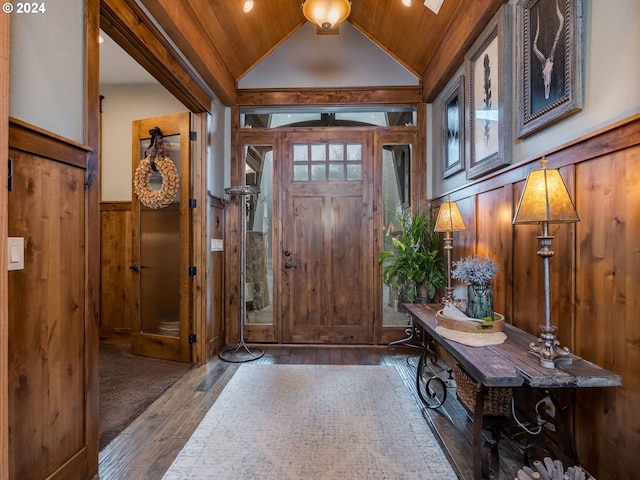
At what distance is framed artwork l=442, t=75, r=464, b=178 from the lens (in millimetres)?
2963

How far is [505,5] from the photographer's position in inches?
85.0

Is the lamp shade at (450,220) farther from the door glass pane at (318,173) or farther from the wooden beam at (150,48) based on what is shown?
the wooden beam at (150,48)

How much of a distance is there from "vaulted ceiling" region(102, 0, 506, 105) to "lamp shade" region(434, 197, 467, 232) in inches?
53.4

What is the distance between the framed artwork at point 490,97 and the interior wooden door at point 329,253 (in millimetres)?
1367

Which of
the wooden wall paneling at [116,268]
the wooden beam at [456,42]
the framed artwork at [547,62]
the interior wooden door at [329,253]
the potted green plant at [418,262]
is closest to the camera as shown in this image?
the framed artwork at [547,62]

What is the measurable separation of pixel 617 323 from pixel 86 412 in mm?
2519

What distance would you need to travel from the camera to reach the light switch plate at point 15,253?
1.28m

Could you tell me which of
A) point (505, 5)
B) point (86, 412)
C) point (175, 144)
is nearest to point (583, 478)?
point (86, 412)

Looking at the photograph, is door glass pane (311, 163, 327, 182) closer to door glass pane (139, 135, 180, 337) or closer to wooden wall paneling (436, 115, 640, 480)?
door glass pane (139, 135, 180, 337)

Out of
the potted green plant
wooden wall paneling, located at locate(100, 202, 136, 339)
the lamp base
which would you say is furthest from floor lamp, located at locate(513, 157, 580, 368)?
wooden wall paneling, located at locate(100, 202, 136, 339)

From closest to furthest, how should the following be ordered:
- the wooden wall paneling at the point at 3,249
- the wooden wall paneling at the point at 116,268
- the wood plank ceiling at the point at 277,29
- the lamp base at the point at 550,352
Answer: the wooden wall paneling at the point at 3,249 → the lamp base at the point at 550,352 → the wood plank ceiling at the point at 277,29 → the wooden wall paneling at the point at 116,268

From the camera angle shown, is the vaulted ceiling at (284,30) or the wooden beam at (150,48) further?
the vaulted ceiling at (284,30)

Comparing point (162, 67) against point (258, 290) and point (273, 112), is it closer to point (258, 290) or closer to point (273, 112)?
point (273, 112)

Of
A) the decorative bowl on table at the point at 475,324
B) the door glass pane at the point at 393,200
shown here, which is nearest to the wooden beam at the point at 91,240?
the decorative bowl on table at the point at 475,324
